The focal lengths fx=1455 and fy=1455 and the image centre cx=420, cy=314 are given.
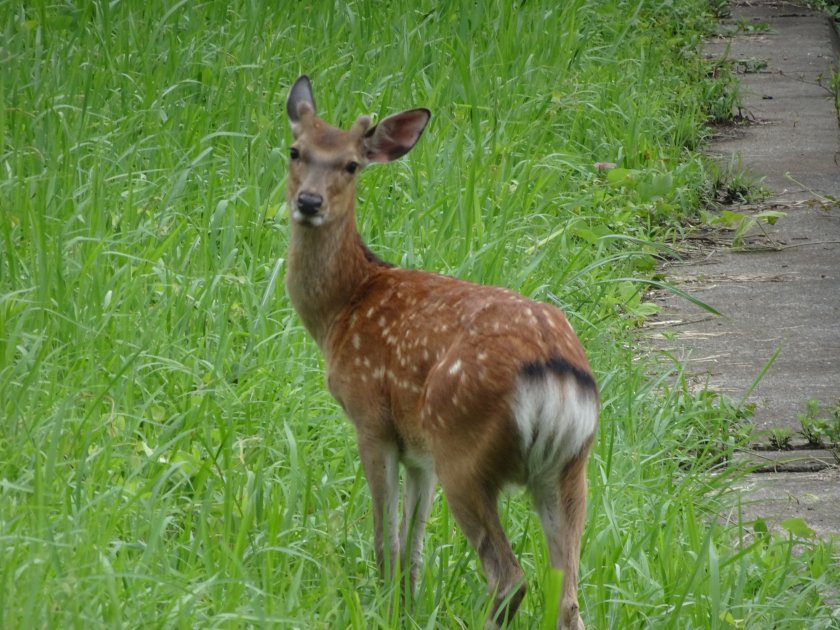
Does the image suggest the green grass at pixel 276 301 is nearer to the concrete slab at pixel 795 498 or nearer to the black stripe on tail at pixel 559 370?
the concrete slab at pixel 795 498

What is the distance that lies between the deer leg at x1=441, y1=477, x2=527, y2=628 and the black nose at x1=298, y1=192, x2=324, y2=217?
121 cm

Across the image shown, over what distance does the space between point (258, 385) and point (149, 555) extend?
1.40 metres

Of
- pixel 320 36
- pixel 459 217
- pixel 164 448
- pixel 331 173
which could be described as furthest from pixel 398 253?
pixel 320 36

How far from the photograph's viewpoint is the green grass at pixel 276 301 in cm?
378

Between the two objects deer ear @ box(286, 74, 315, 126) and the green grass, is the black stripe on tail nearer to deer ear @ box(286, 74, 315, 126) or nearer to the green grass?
the green grass

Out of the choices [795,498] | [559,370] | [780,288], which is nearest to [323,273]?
[559,370]

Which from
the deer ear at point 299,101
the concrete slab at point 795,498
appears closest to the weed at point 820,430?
the concrete slab at point 795,498

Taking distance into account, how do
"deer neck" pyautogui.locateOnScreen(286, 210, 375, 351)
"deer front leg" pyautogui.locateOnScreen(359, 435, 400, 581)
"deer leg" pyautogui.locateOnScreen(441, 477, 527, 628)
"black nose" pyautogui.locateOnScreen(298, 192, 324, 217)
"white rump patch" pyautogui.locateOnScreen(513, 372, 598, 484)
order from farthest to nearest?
1. "deer neck" pyautogui.locateOnScreen(286, 210, 375, 351)
2. "black nose" pyautogui.locateOnScreen(298, 192, 324, 217)
3. "deer front leg" pyautogui.locateOnScreen(359, 435, 400, 581)
4. "deer leg" pyautogui.locateOnScreen(441, 477, 527, 628)
5. "white rump patch" pyautogui.locateOnScreen(513, 372, 598, 484)

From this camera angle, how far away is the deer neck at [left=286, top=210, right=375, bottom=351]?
477 centimetres

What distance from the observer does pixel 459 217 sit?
618 cm

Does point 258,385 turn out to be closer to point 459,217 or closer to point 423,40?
point 459,217

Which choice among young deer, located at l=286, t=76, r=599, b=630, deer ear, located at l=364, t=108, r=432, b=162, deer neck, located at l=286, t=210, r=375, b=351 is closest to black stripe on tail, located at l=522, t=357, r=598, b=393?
young deer, located at l=286, t=76, r=599, b=630

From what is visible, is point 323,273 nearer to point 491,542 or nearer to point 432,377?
point 432,377

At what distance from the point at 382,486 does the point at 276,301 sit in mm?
1473
